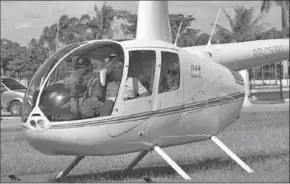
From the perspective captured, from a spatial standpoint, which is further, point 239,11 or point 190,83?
point 239,11

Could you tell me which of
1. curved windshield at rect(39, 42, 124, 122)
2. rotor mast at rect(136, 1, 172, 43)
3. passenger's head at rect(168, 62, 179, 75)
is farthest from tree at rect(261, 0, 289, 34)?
curved windshield at rect(39, 42, 124, 122)

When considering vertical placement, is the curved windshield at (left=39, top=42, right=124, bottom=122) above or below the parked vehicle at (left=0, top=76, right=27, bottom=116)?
above

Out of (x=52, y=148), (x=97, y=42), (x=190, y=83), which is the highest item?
(x=97, y=42)

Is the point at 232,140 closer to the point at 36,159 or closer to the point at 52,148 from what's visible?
the point at 36,159

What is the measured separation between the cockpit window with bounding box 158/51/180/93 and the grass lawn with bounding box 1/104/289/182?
1303 mm

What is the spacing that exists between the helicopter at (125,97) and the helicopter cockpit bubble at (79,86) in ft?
0.04

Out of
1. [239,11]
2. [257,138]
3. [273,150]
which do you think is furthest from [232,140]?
[239,11]

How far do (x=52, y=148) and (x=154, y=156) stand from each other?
14.1ft

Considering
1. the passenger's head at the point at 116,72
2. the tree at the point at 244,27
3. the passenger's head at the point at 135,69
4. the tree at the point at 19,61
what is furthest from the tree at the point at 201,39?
the passenger's head at the point at 116,72

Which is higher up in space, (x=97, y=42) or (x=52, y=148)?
(x=97, y=42)

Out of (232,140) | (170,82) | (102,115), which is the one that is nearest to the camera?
(102,115)

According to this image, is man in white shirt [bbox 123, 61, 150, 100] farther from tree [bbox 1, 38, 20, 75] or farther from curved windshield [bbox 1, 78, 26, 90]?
curved windshield [bbox 1, 78, 26, 90]

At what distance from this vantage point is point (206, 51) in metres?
9.72

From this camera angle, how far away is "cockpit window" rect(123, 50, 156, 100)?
7684 mm
